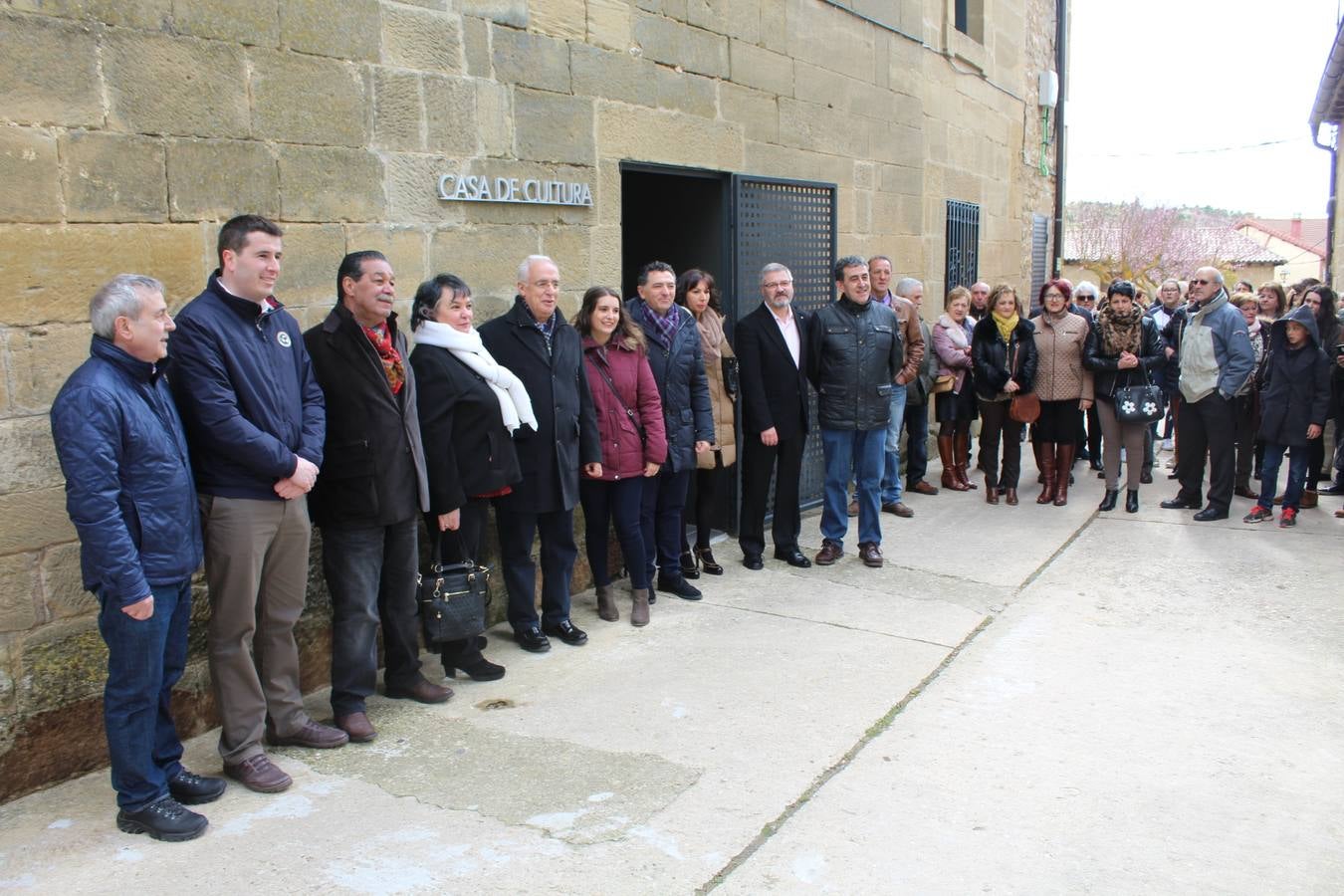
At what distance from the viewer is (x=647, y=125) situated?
6375mm

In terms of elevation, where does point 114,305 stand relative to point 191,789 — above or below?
above

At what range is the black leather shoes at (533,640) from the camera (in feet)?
17.1

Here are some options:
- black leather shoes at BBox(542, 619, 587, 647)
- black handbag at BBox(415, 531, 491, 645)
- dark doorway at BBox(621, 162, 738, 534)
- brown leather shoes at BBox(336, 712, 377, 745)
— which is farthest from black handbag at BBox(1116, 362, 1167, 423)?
brown leather shoes at BBox(336, 712, 377, 745)

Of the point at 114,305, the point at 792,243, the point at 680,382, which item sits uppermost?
the point at 792,243

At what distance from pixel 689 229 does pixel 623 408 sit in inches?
88.5

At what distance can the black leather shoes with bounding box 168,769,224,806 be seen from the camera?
371 cm

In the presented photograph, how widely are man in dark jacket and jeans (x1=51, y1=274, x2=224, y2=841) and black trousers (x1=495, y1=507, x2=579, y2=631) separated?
5.81 feet

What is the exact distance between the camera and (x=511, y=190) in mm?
5523

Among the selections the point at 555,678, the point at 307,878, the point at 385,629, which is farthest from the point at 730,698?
the point at 307,878

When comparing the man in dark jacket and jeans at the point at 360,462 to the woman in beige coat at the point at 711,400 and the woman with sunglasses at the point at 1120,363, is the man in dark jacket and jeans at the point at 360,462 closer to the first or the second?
the woman in beige coat at the point at 711,400

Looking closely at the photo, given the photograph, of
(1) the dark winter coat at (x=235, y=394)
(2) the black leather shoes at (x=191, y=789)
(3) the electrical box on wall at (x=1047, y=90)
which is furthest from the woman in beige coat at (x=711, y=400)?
(3) the electrical box on wall at (x=1047, y=90)

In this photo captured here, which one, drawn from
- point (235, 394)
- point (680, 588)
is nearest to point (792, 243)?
point (680, 588)

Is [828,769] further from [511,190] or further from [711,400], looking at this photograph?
[511,190]

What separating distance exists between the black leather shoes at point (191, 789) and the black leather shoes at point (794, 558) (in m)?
3.77
